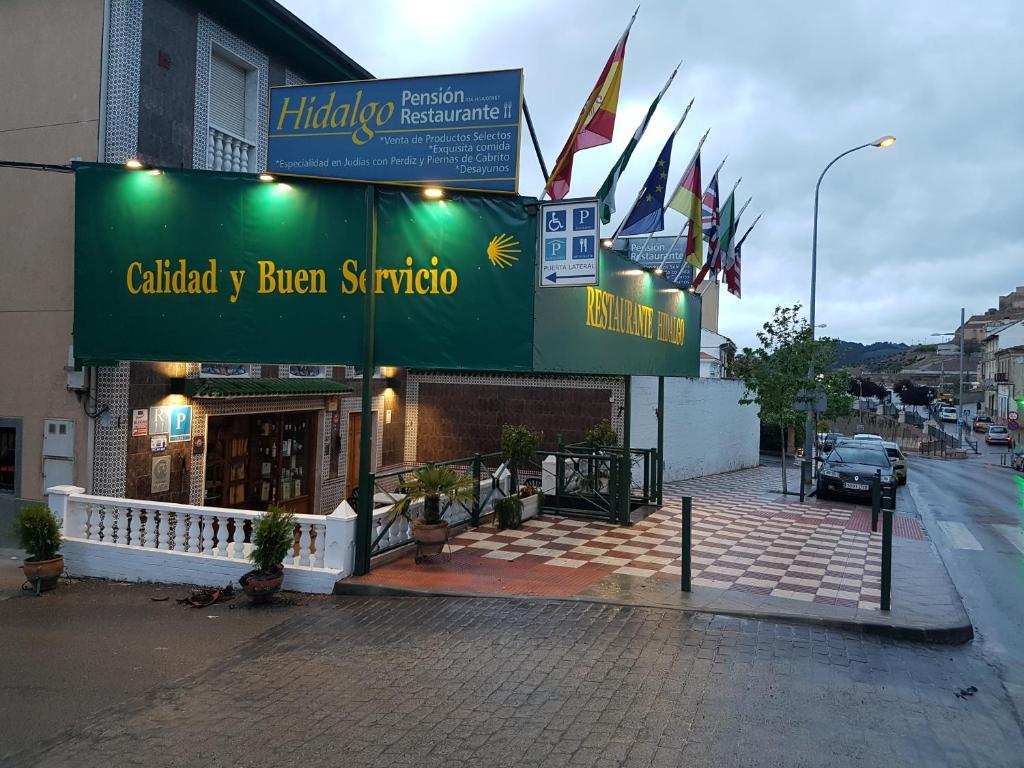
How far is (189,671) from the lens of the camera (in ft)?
21.6

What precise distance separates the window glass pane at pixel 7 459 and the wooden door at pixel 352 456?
6287mm

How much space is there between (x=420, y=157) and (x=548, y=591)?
5320mm

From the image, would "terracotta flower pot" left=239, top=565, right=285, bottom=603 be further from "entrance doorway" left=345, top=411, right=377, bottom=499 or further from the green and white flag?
"entrance doorway" left=345, top=411, right=377, bottom=499

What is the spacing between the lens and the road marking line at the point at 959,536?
13.7m

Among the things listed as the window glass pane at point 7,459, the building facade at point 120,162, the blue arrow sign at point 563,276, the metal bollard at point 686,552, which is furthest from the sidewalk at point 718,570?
the window glass pane at point 7,459

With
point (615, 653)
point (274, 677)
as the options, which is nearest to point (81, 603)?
point (274, 677)

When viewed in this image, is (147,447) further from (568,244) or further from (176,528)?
(568,244)

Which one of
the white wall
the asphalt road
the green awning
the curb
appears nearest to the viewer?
the curb

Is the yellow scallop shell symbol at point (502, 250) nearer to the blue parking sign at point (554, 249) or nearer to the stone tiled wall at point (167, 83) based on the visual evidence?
the blue parking sign at point (554, 249)

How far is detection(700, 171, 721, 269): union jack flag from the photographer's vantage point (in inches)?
628

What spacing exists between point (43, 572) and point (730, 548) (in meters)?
9.35

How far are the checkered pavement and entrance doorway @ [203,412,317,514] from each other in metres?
4.47

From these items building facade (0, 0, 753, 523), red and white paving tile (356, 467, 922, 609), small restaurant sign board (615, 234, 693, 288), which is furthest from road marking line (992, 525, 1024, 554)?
building facade (0, 0, 753, 523)

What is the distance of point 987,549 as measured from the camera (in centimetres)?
1338
